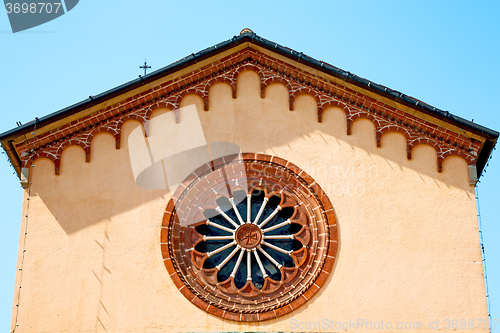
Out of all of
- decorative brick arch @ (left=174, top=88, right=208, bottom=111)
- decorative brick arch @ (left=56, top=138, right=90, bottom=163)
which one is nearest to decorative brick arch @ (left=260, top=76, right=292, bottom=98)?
decorative brick arch @ (left=174, top=88, right=208, bottom=111)

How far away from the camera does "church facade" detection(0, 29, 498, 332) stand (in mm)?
16812

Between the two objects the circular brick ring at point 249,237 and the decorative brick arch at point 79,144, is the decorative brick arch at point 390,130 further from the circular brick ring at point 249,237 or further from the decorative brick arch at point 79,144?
the decorative brick arch at point 79,144

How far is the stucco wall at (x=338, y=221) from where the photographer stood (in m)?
16.7

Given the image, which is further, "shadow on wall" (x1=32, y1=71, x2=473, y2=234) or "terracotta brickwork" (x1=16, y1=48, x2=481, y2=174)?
"terracotta brickwork" (x1=16, y1=48, x2=481, y2=174)

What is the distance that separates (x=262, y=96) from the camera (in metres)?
18.8

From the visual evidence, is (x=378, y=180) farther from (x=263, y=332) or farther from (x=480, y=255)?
(x=263, y=332)

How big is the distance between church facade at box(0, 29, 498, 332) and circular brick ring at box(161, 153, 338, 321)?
3cm

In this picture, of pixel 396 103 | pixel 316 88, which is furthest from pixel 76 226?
pixel 396 103

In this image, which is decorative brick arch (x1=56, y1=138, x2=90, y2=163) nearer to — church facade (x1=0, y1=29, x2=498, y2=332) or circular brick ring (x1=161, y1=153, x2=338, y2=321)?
church facade (x1=0, y1=29, x2=498, y2=332)

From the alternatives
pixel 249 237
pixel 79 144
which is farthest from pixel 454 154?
pixel 79 144

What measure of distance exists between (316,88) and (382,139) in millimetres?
1842

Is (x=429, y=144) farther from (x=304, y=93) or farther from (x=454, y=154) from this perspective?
(x=304, y=93)

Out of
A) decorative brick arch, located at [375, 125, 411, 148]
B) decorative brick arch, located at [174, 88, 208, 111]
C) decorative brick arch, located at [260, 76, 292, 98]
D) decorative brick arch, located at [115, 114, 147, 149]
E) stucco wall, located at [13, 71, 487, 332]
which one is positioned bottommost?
stucco wall, located at [13, 71, 487, 332]

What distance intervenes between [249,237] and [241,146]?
2.05m
